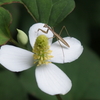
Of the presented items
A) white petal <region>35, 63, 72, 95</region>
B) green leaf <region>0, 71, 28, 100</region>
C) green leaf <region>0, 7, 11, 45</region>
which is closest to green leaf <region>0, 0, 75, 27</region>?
green leaf <region>0, 7, 11, 45</region>

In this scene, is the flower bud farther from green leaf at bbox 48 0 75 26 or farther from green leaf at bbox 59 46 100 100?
green leaf at bbox 59 46 100 100

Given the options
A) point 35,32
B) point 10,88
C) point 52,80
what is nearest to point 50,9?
point 35,32

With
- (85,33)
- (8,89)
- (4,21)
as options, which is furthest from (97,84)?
(4,21)

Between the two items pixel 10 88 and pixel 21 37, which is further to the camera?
pixel 10 88

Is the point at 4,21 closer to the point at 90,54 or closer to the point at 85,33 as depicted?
the point at 90,54

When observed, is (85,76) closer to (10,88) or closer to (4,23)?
(10,88)

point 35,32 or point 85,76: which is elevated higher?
point 35,32
